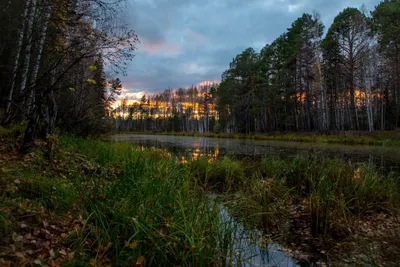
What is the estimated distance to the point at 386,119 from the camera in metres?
31.9

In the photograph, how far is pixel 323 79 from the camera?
30.9 m

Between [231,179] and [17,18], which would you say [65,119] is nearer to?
[17,18]

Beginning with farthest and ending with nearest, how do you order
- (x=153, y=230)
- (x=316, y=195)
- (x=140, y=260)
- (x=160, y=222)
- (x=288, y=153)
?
1. (x=288, y=153)
2. (x=316, y=195)
3. (x=160, y=222)
4. (x=153, y=230)
5. (x=140, y=260)

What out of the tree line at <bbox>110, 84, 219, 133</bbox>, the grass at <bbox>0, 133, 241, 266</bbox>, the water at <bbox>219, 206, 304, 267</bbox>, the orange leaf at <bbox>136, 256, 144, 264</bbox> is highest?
the tree line at <bbox>110, 84, 219, 133</bbox>

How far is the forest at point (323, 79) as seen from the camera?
27.1 m

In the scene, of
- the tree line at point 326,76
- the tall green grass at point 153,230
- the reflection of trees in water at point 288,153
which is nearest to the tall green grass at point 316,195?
the tall green grass at point 153,230

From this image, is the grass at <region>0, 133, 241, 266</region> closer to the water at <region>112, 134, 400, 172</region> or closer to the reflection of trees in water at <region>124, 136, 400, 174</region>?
the reflection of trees in water at <region>124, 136, 400, 174</region>

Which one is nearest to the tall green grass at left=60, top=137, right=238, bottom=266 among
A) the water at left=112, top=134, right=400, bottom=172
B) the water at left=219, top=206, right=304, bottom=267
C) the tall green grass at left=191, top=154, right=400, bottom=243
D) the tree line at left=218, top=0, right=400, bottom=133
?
the water at left=219, top=206, right=304, bottom=267

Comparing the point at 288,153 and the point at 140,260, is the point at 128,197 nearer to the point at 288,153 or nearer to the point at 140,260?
the point at 140,260

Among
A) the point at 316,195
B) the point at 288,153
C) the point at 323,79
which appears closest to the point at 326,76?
the point at 323,79

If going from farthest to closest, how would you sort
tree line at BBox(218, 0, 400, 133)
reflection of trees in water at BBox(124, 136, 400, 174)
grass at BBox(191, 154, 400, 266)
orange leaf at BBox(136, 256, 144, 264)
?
1. tree line at BBox(218, 0, 400, 133)
2. reflection of trees in water at BBox(124, 136, 400, 174)
3. grass at BBox(191, 154, 400, 266)
4. orange leaf at BBox(136, 256, 144, 264)

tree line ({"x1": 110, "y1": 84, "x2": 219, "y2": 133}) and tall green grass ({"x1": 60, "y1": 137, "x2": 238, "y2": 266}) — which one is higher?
tree line ({"x1": 110, "y1": 84, "x2": 219, "y2": 133})

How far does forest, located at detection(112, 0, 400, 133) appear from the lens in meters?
27.1

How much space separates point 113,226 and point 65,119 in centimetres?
943
